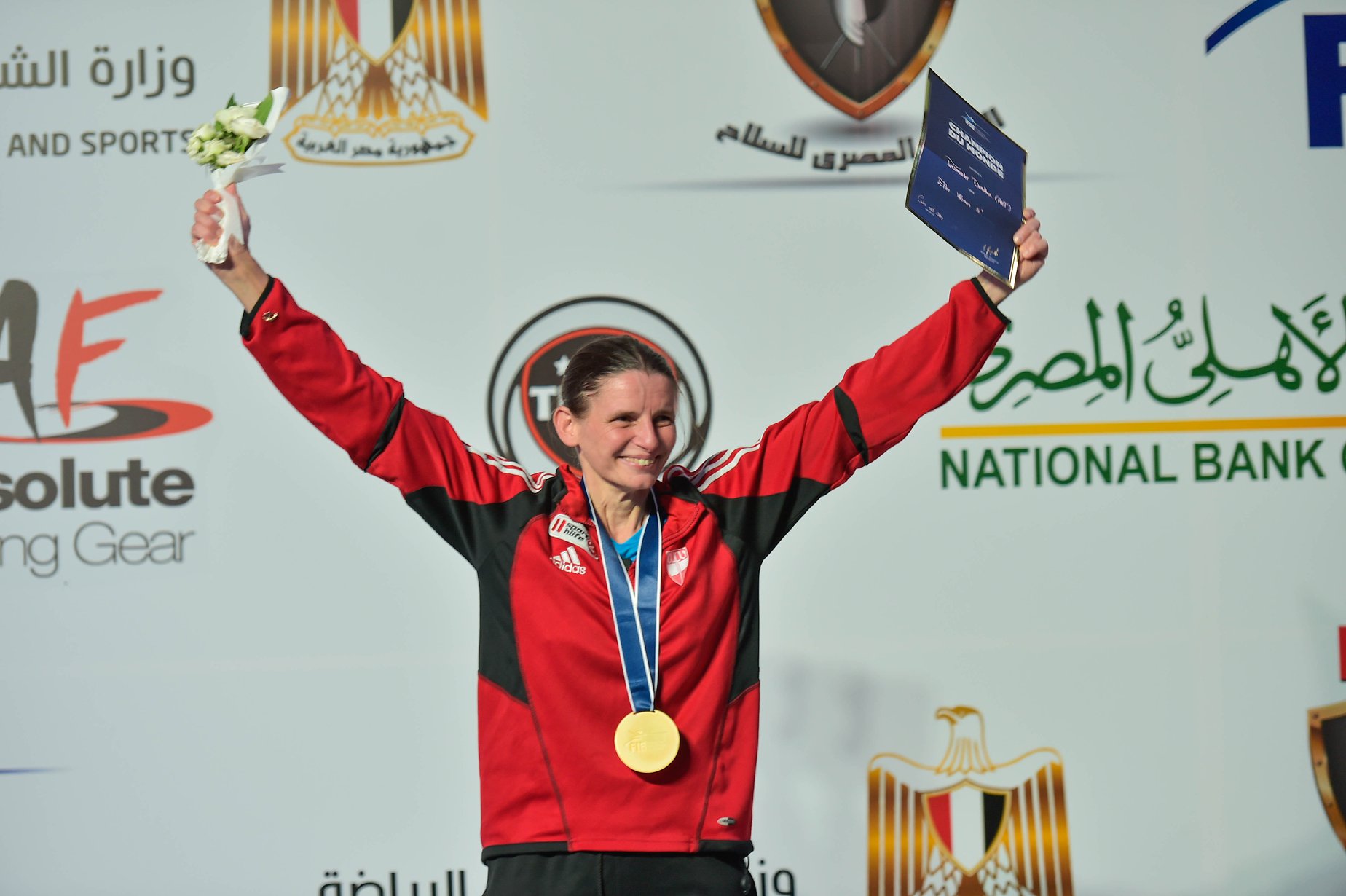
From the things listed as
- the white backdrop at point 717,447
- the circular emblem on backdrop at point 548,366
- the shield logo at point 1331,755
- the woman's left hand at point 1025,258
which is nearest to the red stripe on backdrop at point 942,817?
the white backdrop at point 717,447

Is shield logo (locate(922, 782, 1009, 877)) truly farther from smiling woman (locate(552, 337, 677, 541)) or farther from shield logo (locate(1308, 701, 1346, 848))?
smiling woman (locate(552, 337, 677, 541))

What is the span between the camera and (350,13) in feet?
10.2

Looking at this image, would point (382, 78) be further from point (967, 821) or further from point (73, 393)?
point (967, 821)

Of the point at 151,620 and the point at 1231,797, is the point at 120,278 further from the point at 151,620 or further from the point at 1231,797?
the point at 1231,797

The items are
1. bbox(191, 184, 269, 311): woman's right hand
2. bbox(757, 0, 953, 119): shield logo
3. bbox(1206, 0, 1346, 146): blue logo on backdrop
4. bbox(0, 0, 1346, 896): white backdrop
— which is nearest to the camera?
bbox(191, 184, 269, 311): woman's right hand

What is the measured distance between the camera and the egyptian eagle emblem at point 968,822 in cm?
314

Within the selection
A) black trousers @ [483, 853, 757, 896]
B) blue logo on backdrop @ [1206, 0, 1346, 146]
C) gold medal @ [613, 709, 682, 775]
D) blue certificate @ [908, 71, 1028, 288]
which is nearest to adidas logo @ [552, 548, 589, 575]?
gold medal @ [613, 709, 682, 775]

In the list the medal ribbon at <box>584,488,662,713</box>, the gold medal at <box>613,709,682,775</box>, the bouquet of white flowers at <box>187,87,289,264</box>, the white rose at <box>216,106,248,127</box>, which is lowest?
the gold medal at <box>613,709,682,775</box>

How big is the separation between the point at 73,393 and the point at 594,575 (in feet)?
6.48

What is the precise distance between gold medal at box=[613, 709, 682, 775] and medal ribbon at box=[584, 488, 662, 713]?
2 centimetres

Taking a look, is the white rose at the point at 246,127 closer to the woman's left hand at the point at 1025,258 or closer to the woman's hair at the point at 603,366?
the woman's hair at the point at 603,366

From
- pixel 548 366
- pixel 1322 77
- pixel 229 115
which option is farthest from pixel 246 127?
pixel 1322 77

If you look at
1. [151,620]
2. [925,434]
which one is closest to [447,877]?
[151,620]

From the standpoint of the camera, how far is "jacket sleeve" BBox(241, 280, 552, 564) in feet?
Result: 5.18
